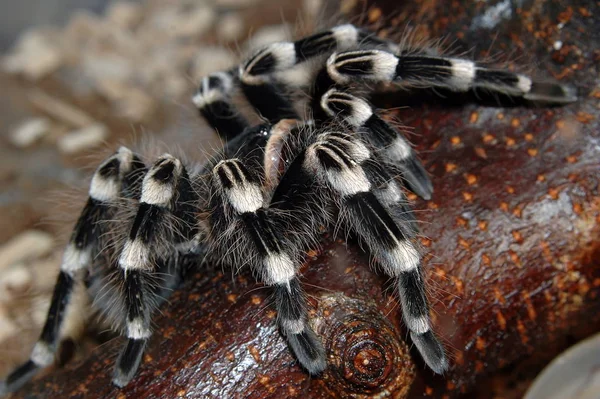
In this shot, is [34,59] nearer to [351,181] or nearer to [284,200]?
[284,200]

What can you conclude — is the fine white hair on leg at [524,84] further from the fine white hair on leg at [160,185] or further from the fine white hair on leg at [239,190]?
the fine white hair on leg at [160,185]

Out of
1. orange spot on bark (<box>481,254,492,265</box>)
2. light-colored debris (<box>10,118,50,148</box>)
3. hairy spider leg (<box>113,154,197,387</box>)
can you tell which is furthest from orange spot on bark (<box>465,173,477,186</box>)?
light-colored debris (<box>10,118,50,148</box>)

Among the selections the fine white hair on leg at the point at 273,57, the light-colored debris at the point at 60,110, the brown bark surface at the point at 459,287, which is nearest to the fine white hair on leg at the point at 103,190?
the brown bark surface at the point at 459,287

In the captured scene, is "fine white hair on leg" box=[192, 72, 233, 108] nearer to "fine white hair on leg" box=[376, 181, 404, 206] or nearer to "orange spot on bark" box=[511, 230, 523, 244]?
"fine white hair on leg" box=[376, 181, 404, 206]

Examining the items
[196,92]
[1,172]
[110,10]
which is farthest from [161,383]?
[110,10]

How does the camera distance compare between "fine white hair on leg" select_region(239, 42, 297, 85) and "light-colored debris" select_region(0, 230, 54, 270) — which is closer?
"fine white hair on leg" select_region(239, 42, 297, 85)

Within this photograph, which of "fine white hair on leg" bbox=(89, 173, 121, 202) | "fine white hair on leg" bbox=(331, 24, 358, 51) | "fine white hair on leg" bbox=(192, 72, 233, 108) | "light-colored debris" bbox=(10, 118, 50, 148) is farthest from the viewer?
"light-colored debris" bbox=(10, 118, 50, 148)
